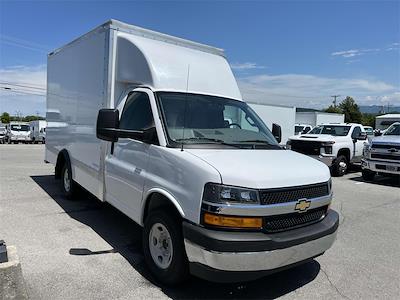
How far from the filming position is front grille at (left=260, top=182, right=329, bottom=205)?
3.53 meters

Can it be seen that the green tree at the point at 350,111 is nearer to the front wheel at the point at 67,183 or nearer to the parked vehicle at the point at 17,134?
the parked vehicle at the point at 17,134

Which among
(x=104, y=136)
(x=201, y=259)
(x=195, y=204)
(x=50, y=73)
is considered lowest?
(x=201, y=259)

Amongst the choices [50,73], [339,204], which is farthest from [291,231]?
[50,73]

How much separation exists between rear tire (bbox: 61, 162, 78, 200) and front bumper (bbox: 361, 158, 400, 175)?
9.52m

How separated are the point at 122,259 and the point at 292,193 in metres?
2.34

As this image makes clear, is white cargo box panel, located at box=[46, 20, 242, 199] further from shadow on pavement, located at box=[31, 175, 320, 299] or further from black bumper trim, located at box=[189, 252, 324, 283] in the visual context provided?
black bumper trim, located at box=[189, 252, 324, 283]

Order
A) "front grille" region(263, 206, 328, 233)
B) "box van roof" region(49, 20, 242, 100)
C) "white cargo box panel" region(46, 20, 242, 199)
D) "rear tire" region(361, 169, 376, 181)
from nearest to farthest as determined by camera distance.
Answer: "front grille" region(263, 206, 328, 233) < "box van roof" region(49, 20, 242, 100) < "white cargo box panel" region(46, 20, 242, 199) < "rear tire" region(361, 169, 376, 181)

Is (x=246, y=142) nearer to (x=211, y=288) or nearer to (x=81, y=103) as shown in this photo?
(x=211, y=288)

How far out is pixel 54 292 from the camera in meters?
3.84

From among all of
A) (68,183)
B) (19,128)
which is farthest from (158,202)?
(19,128)

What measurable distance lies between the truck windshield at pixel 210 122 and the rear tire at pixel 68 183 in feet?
12.1

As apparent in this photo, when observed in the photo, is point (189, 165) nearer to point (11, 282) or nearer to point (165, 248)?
point (165, 248)

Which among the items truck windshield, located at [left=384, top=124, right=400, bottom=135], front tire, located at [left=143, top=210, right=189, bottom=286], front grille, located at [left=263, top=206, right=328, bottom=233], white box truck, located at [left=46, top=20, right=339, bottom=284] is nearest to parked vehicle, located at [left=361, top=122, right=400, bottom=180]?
truck windshield, located at [left=384, top=124, right=400, bottom=135]

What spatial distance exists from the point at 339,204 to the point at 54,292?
22.7 ft
